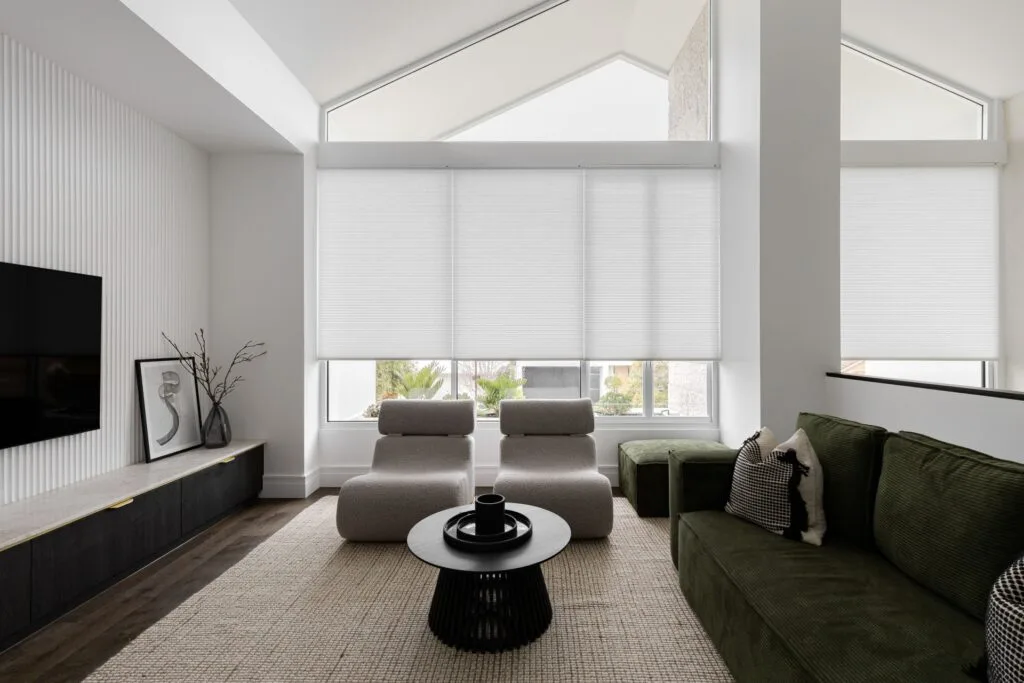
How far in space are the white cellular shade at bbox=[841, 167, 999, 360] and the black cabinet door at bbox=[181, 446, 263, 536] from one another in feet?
15.7

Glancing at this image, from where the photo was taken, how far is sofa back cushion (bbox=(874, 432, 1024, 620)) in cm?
150

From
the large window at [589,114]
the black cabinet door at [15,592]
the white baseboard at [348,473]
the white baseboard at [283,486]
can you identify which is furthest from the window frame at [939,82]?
the black cabinet door at [15,592]

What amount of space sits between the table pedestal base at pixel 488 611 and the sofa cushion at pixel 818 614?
0.72 m

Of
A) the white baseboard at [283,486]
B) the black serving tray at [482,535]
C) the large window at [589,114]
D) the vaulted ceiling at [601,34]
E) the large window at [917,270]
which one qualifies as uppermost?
the vaulted ceiling at [601,34]

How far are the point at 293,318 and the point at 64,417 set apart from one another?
1.66 metres

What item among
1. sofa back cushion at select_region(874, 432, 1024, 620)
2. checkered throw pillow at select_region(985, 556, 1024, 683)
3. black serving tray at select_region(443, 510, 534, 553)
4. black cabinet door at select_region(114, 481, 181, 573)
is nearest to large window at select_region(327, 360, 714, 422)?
black cabinet door at select_region(114, 481, 181, 573)

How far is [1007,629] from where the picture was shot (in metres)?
1.18

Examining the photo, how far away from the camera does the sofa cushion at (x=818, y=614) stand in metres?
1.35

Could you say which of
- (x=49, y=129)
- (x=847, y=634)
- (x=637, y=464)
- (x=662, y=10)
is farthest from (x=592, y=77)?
(x=847, y=634)

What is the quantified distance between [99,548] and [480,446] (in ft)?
8.58

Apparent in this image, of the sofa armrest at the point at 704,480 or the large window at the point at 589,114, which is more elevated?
the large window at the point at 589,114

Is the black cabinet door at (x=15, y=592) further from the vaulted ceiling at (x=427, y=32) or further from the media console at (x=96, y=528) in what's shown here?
the vaulted ceiling at (x=427, y=32)

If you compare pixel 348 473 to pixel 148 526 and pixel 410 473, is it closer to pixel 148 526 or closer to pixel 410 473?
pixel 410 473

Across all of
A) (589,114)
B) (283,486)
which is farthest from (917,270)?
(283,486)
